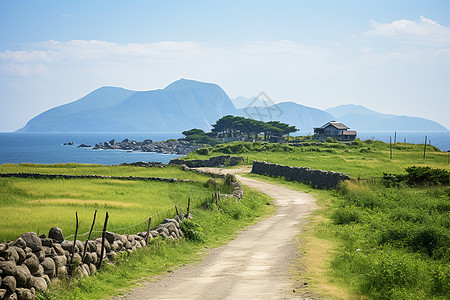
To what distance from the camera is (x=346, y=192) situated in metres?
35.9

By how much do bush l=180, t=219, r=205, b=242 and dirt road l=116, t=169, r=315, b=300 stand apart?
1.35 m

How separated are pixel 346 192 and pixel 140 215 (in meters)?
18.3

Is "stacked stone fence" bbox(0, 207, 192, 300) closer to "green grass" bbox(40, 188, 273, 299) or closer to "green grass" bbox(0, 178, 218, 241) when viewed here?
"green grass" bbox(40, 188, 273, 299)

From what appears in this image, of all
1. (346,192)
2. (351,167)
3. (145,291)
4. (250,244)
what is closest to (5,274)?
(145,291)

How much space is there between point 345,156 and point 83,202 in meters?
52.0

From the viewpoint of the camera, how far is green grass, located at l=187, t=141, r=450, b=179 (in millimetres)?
56656

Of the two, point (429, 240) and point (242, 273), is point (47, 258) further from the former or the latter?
point (429, 240)

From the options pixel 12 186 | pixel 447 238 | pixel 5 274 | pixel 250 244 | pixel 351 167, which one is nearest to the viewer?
pixel 5 274

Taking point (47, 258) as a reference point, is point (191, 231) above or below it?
below

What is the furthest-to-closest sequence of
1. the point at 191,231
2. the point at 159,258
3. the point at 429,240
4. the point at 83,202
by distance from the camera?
the point at 83,202 → the point at 191,231 → the point at 429,240 → the point at 159,258

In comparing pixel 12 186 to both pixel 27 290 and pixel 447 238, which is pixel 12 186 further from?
pixel 447 238

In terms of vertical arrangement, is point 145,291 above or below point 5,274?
below

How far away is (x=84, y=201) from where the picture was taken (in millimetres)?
28297

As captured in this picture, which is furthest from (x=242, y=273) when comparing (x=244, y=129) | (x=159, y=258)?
(x=244, y=129)
